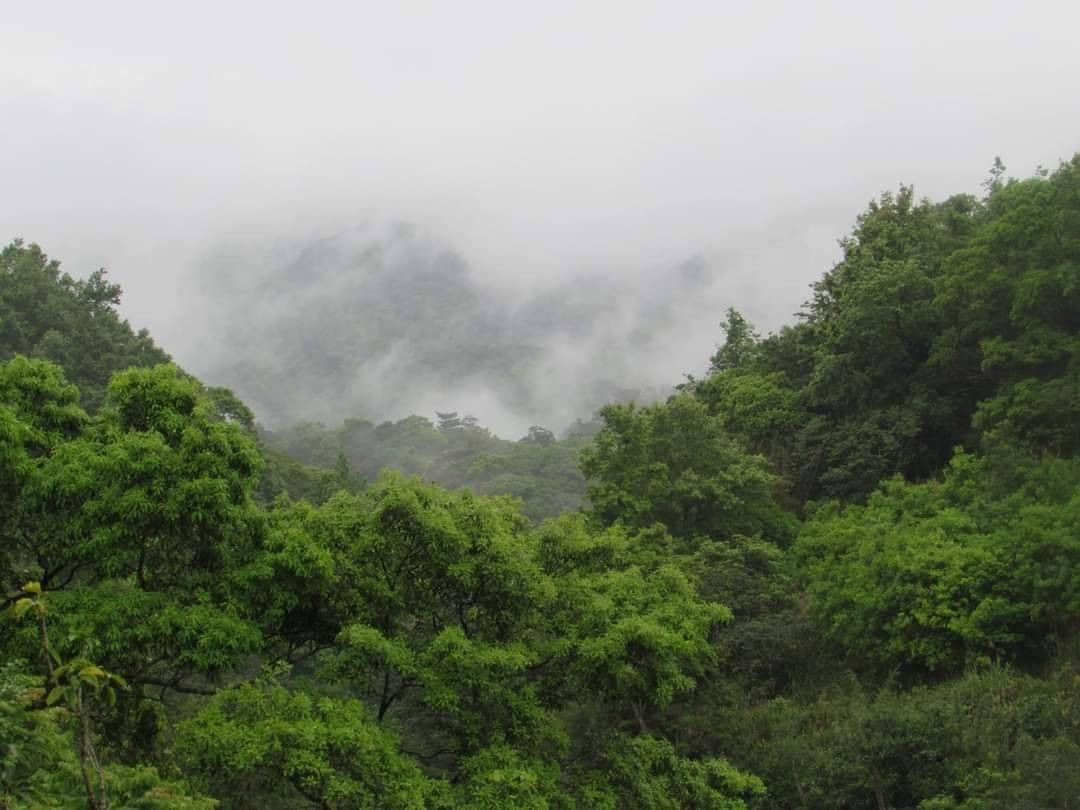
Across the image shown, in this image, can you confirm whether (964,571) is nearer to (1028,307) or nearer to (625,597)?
(1028,307)

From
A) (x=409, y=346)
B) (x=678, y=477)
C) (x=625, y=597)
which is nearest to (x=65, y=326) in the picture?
(x=678, y=477)

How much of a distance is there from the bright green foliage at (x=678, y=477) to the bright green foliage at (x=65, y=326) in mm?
16992

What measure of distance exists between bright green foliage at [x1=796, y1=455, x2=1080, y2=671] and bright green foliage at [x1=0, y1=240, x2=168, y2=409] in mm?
23216

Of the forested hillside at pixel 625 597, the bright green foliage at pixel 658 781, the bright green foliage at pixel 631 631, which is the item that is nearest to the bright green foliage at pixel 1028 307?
the forested hillside at pixel 625 597

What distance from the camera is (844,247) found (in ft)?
95.4

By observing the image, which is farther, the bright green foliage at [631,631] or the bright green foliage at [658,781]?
the bright green foliage at [658,781]

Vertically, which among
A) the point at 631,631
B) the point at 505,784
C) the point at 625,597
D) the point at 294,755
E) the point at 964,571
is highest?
the point at 625,597

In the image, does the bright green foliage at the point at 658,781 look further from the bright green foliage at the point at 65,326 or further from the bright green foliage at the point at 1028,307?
the bright green foliage at the point at 65,326

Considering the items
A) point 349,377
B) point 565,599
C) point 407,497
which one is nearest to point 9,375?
point 407,497

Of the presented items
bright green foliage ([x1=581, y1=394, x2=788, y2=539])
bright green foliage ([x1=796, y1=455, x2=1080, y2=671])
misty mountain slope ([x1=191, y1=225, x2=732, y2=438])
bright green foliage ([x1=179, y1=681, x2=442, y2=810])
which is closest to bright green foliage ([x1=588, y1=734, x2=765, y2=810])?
bright green foliage ([x1=179, y1=681, x2=442, y2=810])

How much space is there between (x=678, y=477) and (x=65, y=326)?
76.0ft

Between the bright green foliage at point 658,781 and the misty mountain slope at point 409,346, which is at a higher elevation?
the misty mountain slope at point 409,346

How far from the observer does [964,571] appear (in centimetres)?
1512

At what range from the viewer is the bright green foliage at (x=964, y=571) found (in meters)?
14.5
